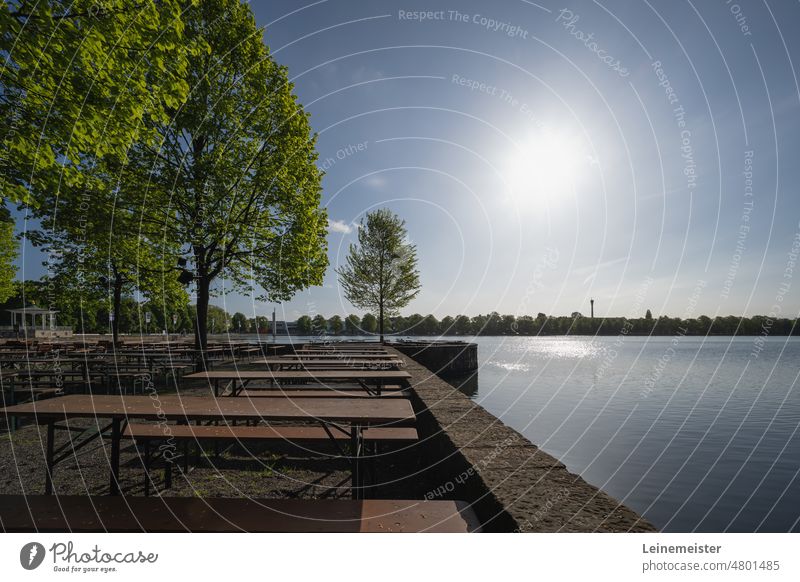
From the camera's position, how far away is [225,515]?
112 inches

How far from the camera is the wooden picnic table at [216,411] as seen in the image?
132 inches

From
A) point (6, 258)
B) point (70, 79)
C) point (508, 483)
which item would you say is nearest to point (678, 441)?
point (508, 483)

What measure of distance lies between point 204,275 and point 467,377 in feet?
69.0

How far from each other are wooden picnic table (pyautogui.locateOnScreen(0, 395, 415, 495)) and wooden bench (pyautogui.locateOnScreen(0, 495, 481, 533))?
0.62m

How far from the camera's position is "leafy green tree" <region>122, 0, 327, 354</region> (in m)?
12.2

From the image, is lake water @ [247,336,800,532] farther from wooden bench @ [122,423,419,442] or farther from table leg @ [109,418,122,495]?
table leg @ [109,418,122,495]

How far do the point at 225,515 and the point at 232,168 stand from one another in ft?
38.2

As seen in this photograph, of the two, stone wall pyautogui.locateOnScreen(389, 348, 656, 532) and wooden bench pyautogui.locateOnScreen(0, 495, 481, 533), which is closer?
stone wall pyautogui.locateOnScreen(389, 348, 656, 532)

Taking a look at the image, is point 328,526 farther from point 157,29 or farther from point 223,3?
point 223,3

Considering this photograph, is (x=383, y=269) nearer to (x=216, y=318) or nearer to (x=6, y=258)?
(x=6, y=258)

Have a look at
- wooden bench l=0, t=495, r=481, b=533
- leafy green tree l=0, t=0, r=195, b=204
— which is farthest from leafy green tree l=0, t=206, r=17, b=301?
wooden bench l=0, t=495, r=481, b=533

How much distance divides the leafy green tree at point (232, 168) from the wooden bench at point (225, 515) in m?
9.98

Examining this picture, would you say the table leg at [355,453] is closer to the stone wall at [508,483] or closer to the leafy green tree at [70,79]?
the stone wall at [508,483]
